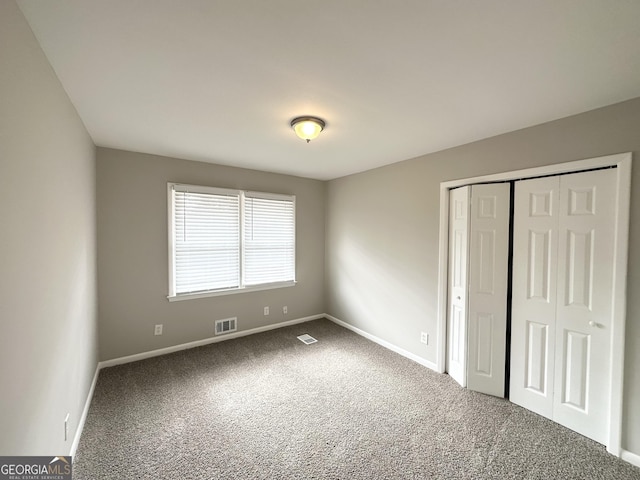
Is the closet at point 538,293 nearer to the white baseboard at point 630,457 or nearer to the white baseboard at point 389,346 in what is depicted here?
the white baseboard at point 630,457

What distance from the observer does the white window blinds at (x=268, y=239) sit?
158 inches

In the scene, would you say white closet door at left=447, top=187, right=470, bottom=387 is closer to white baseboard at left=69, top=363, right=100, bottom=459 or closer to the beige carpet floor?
the beige carpet floor

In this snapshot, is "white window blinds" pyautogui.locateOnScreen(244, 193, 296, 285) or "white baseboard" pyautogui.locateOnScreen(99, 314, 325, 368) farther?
"white window blinds" pyautogui.locateOnScreen(244, 193, 296, 285)

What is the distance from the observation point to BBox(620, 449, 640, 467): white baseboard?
181cm

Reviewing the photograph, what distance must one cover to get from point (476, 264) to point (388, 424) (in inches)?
68.8

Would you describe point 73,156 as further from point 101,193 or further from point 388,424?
point 388,424

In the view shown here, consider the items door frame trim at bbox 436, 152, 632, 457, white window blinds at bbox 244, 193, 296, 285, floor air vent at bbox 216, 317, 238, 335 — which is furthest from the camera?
white window blinds at bbox 244, 193, 296, 285

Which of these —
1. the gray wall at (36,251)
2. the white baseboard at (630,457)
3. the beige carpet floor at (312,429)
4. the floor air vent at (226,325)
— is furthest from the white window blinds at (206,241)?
the white baseboard at (630,457)

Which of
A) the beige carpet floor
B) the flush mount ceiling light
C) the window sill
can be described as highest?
the flush mount ceiling light

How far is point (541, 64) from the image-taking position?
150 cm

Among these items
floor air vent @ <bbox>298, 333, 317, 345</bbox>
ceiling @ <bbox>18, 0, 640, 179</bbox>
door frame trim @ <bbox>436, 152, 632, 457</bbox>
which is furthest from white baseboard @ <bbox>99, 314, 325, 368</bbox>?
door frame trim @ <bbox>436, 152, 632, 457</bbox>

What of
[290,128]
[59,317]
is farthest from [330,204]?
[59,317]

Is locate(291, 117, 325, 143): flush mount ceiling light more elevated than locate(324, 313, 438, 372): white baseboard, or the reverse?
locate(291, 117, 325, 143): flush mount ceiling light

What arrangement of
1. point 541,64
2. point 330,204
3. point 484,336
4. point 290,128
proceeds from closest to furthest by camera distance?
point 541,64, point 290,128, point 484,336, point 330,204
